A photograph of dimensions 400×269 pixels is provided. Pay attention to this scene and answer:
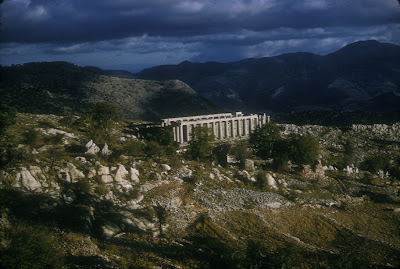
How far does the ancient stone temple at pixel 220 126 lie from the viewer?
5600cm

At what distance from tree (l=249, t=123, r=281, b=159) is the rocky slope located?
20.7 ft

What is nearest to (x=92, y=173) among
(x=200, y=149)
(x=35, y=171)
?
(x=35, y=171)

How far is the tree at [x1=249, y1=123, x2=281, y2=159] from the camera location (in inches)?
1837

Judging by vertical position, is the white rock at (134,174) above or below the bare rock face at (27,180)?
below

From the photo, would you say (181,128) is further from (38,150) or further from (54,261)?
(54,261)

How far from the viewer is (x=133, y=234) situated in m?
24.0

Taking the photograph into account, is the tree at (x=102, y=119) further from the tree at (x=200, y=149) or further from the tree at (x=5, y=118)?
the tree at (x=200, y=149)

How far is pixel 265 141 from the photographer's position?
4794cm

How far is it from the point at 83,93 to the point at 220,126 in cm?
6302

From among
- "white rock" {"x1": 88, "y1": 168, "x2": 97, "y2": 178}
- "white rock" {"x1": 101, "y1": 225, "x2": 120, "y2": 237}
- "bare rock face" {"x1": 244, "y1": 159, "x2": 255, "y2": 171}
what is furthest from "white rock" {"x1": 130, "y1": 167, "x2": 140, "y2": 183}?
"bare rock face" {"x1": 244, "y1": 159, "x2": 255, "y2": 171}

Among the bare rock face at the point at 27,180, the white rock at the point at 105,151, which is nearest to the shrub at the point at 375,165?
the white rock at the point at 105,151

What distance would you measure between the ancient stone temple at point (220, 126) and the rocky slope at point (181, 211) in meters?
16.8

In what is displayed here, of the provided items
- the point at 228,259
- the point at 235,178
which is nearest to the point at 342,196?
the point at 235,178

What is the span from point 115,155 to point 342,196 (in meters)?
23.6
